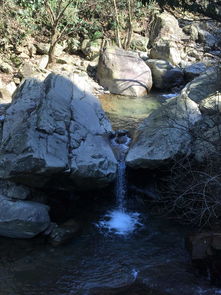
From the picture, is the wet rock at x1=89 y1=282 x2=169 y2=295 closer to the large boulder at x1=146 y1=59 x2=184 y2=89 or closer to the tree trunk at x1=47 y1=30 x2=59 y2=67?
the large boulder at x1=146 y1=59 x2=184 y2=89

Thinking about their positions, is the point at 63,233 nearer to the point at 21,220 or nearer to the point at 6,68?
the point at 21,220

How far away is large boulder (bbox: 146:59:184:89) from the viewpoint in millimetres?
13188

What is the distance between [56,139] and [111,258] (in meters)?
2.01

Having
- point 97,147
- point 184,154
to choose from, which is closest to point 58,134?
point 97,147

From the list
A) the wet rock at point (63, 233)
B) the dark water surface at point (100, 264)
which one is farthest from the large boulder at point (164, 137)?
the wet rock at point (63, 233)

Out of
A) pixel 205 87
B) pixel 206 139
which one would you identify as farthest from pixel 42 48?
pixel 206 139

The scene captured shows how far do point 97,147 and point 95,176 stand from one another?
612 millimetres

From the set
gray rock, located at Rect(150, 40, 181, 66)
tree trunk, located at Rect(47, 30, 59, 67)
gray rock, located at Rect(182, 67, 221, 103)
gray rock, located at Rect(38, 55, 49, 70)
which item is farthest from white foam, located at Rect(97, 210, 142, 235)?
gray rock, located at Rect(150, 40, 181, 66)

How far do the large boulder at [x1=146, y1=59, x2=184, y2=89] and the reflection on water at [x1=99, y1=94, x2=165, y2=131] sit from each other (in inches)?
27.9

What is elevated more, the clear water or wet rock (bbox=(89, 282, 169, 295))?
the clear water

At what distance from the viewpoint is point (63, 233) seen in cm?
573

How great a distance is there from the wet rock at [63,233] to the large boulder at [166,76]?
823cm

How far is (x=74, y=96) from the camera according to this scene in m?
7.36

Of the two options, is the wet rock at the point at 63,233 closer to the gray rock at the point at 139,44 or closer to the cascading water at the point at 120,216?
the cascading water at the point at 120,216
